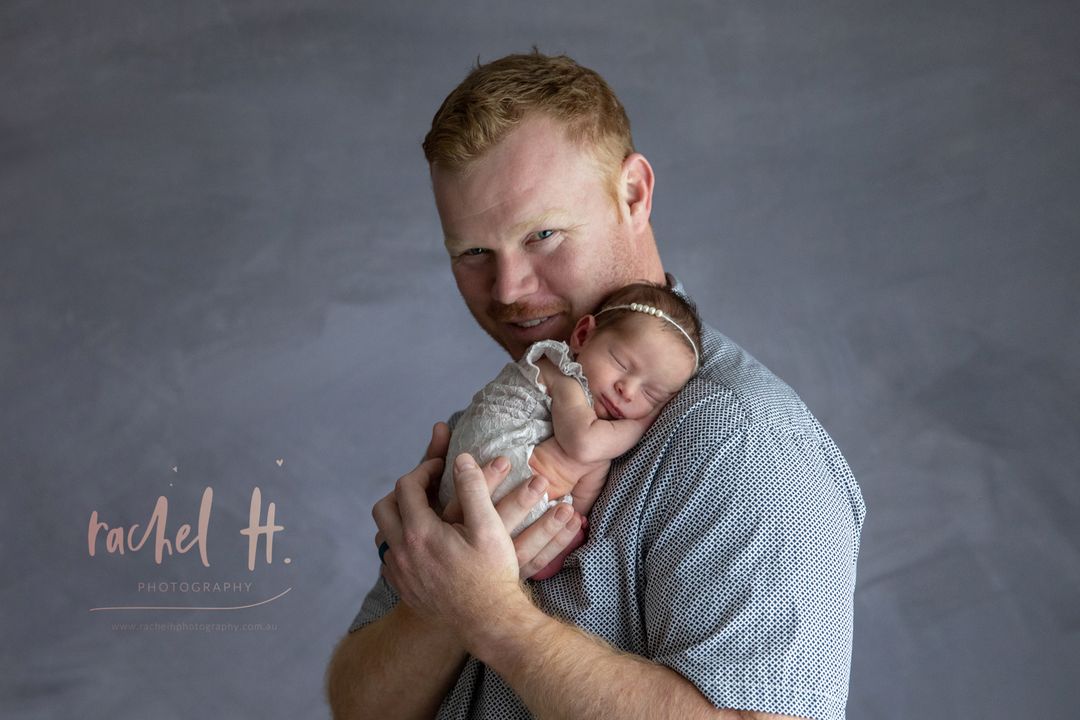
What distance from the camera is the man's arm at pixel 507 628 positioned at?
5.16 feet

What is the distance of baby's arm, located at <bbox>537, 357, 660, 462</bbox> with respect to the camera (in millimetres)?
1777

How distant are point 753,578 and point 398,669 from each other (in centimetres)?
70

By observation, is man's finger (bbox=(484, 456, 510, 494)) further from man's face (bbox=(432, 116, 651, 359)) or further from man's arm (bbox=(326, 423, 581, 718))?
man's face (bbox=(432, 116, 651, 359))

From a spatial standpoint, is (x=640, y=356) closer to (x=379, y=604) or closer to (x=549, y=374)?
(x=549, y=374)

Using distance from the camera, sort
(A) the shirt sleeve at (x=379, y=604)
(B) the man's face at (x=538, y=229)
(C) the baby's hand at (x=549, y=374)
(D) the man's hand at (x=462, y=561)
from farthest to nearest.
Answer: (A) the shirt sleeve at (x=379, y=604) → (B) the man's face at (x=538, y=229) → (C) the baby's hand at (x=549, y=374) → (D) the man's hand at (x=462, y=561)

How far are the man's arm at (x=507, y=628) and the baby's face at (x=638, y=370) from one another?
0.86 ft

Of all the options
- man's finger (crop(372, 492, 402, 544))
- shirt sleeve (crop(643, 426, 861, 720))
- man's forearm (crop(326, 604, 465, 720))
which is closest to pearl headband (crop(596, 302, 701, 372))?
shirt sleeve (crop(643, 426, 861, 720))

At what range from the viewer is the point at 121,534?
14.0 ft

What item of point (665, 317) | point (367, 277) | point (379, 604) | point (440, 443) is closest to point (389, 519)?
point (440, 443)

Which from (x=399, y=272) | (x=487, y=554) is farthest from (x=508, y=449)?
(x=399, y=272)

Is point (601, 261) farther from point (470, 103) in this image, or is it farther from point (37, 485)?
point (37, 485)

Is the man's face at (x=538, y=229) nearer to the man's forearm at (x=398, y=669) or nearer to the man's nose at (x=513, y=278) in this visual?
the man's nose at (x=513, y=278)

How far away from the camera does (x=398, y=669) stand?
1.98 metres

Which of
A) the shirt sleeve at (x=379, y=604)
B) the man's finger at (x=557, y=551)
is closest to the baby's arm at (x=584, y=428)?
the man's finger at (x=557, y=551)
